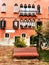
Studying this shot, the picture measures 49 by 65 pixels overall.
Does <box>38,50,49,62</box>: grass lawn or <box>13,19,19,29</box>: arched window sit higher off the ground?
<box>13,19,19,29</box>: arched window

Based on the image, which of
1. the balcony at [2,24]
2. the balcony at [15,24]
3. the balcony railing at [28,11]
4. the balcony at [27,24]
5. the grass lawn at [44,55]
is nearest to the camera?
the grass lawn at [44,55]

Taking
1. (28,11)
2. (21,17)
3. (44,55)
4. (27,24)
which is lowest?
(44,55)

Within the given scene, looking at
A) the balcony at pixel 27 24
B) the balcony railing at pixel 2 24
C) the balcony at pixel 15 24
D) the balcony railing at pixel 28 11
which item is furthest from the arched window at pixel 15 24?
the balcony railing at pixel 2 24

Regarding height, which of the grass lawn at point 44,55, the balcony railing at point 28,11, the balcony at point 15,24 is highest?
the balcony railing at point 28,11

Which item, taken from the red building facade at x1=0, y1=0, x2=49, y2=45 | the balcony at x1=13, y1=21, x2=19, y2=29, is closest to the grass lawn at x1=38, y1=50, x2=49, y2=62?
the red building facade at x1=0, y1=0, x2=49, y2=45

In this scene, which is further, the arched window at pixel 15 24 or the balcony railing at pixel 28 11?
the arched window at pixel 15 24

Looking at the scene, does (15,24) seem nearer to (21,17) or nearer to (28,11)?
(21,17)

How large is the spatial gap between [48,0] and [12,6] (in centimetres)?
537

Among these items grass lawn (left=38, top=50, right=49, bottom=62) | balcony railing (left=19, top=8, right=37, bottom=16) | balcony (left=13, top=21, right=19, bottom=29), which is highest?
balcony railing (left=19, top=8, right=37, bottom=16)

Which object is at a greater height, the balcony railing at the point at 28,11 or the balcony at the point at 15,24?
the balcony railing at the point at 28,11

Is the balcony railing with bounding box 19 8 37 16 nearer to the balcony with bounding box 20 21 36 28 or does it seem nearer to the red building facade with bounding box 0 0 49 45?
the red building facade with bounding box 0 0 49 45

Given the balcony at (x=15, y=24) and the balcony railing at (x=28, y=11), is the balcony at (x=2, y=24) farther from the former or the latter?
the balcony railing at (x=28, y=11)

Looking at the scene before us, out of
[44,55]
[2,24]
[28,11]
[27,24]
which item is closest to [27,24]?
[27,24]

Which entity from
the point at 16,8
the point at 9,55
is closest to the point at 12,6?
the point at 16,8
